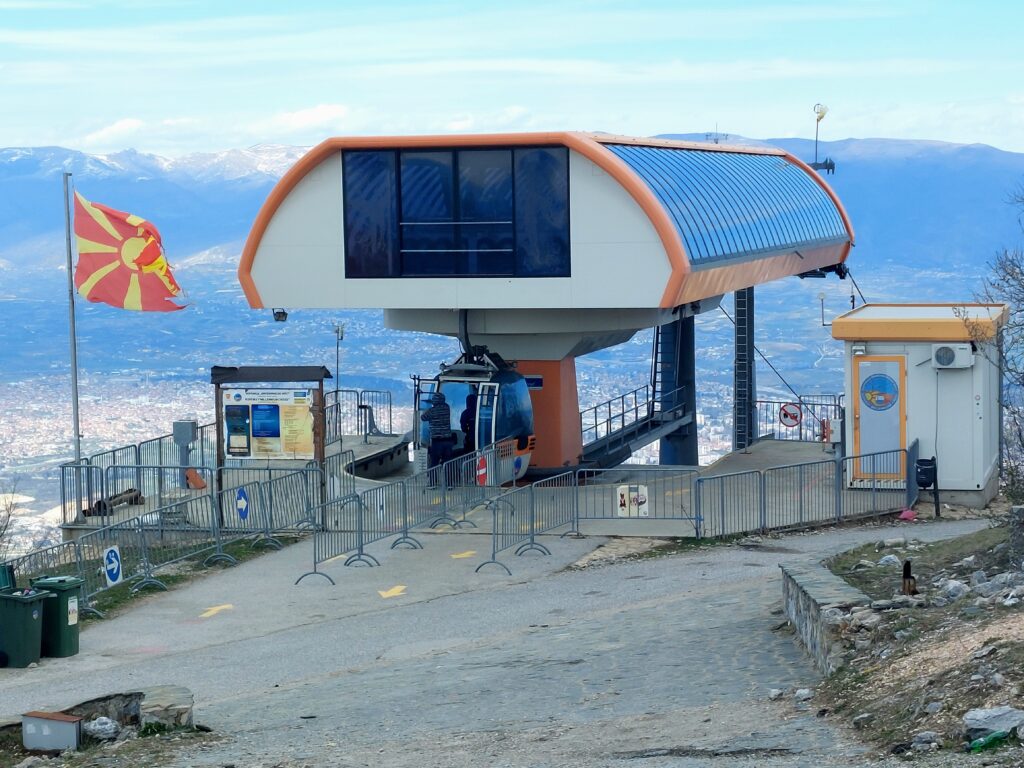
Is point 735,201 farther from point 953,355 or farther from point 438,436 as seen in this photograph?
point 953,355

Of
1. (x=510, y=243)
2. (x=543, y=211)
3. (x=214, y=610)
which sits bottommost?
(x=214, y=610)

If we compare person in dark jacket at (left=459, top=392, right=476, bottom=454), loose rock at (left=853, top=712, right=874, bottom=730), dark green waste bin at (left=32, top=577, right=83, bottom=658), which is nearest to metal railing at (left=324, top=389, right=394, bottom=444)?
person in dark jacket at (left=459, top=392, right=476, bottom=454)

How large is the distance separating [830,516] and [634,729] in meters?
13.2

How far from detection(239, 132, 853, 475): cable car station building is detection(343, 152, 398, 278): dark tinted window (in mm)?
24

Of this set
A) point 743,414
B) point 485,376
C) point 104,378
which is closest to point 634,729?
point 485,376

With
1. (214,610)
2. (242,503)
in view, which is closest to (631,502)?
(242,503)

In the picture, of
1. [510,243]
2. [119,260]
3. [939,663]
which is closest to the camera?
[939,663]

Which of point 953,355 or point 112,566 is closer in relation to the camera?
point 112,566

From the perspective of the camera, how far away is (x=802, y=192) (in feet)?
142

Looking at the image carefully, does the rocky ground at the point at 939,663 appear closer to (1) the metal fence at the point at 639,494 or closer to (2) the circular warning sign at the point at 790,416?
(1) the metal fence at the point at 639,494

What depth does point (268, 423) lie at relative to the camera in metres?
25.7

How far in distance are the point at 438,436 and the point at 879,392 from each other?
312 inches

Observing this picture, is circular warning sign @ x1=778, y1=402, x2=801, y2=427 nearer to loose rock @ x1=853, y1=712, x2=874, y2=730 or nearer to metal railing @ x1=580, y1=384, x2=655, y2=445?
metal railing @ x1=580, y1=384, x2=655, y2=445

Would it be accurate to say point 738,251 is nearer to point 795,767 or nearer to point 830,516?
point 830,516
